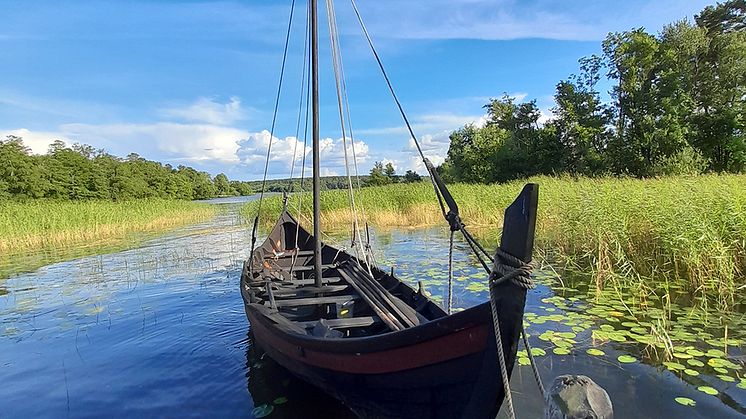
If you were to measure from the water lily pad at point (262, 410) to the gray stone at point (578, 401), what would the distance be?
9.72ft

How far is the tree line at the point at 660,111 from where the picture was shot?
25.6 m

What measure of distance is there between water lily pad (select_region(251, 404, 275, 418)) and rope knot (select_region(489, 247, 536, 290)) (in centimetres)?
282

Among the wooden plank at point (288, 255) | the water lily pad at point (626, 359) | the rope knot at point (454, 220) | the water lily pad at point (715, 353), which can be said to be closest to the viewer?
the rope knot at point (454, 220)

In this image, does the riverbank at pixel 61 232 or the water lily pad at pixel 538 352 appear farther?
the riverbank at pixel 61 232

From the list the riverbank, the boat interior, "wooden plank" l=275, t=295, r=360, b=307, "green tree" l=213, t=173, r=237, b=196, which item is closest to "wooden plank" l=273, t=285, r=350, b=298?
the boat interior

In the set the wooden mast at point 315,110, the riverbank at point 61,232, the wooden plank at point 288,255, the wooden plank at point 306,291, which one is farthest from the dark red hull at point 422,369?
the riverbank at point 61,232

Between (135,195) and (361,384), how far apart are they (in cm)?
5222

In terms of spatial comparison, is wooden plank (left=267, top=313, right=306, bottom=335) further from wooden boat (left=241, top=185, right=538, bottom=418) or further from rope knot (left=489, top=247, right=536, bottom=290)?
rope knot (left=489, top=247, right=536, bottom=290)

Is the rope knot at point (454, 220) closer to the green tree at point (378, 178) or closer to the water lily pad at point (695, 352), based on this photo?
the water lily pad at point (695, 352)

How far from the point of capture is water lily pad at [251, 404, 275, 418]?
3957 mm

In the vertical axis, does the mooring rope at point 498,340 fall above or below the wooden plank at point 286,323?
above

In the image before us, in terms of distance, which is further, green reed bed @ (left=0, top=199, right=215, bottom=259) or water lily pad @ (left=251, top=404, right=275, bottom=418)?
green reed bed @ (left=0, top=199, right=215, bottom=259)

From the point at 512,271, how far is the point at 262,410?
9.93ft

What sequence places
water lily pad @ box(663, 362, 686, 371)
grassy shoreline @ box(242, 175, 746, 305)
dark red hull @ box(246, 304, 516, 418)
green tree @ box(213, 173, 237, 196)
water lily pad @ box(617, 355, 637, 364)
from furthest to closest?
1. green tree @ box(213, 173, 237, 196)
2. grassy shoreline @ box(242, 175, 746, 305)
3. water lily pad @ box(617, 355, 637, 364)
4. water lily pad @ box(663, 362, 686, 371)
5. dark red hull @ box(246, 304, 516, 418)
